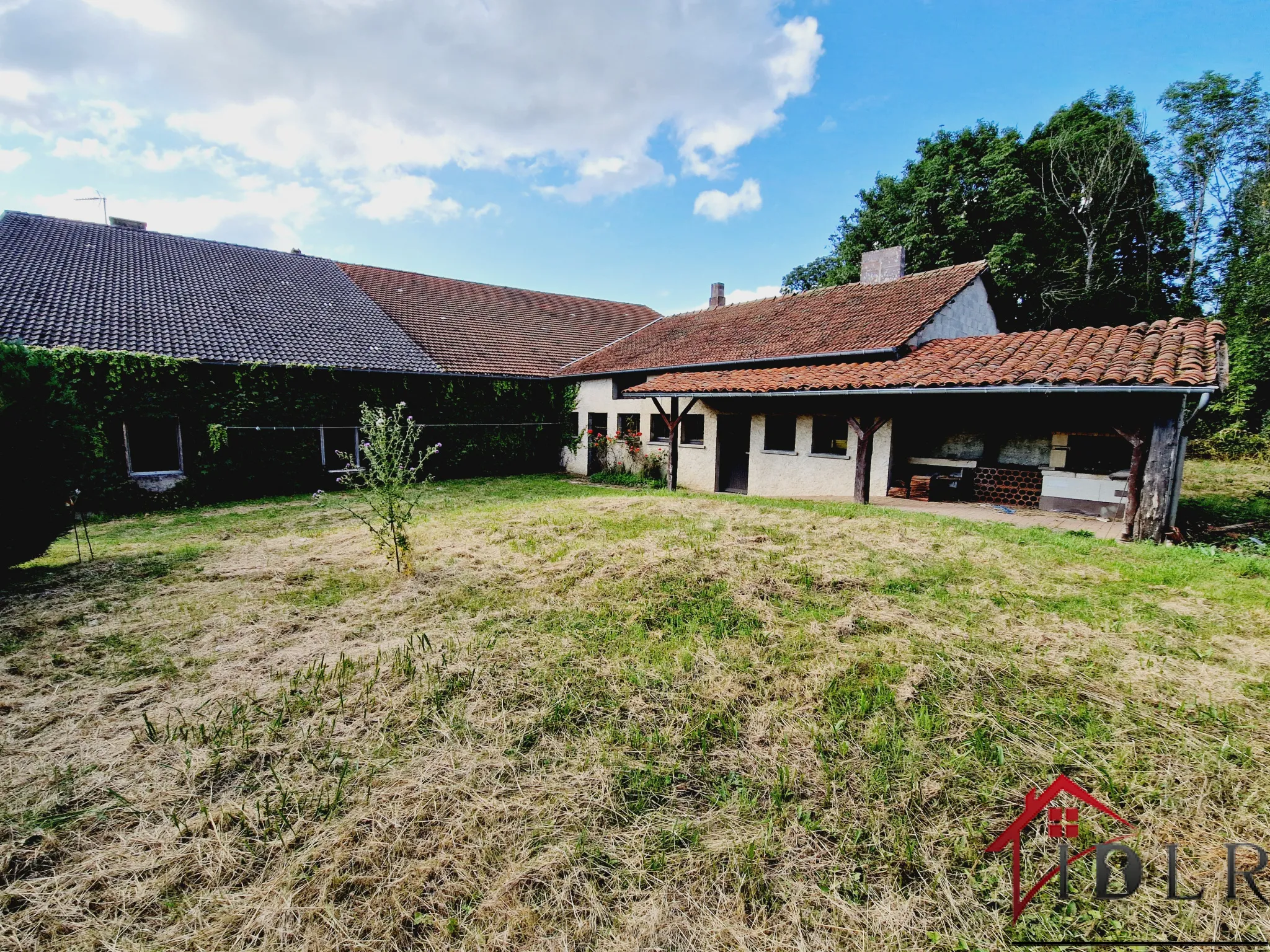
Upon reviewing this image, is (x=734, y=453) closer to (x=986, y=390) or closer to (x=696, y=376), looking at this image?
(x=696, y=376)

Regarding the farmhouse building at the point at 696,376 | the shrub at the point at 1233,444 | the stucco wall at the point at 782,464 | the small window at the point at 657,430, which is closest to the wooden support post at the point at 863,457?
the farmhouse building at the point at 696,376

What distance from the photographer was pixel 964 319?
475 inches

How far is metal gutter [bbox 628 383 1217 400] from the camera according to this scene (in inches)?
253

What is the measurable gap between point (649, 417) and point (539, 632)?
35.0 feet

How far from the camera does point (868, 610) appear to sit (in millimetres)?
4461

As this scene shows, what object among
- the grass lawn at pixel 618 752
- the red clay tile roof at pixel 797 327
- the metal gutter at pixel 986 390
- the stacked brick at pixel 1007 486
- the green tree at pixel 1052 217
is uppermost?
the green tree at pixel 1052 217

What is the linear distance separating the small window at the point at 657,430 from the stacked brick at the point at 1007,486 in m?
7.15

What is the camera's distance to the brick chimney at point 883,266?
1427 cm

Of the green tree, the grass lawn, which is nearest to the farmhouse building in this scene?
the grass lawn

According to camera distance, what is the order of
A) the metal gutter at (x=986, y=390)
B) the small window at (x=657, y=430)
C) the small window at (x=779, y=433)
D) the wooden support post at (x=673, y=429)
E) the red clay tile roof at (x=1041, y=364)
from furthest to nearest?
1. the small window at (x=657, y=430)
2. the wooden support post at (x=673, y=429)
3. the small window at (x=779, y=433)
4. the red clay tile roof at (x=1041, y=364)
5. the metal gutter at (x=986, y=390)

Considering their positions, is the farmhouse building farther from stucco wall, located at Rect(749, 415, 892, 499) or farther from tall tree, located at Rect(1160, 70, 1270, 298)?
tall tree, located at Rect(1160, 70, 1270, 298)

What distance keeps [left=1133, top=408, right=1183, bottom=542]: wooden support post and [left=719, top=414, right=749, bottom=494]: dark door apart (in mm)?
6657

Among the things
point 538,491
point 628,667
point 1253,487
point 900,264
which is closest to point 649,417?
point 538,491

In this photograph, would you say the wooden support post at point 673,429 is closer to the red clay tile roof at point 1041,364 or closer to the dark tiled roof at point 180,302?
the red clay tile roof at point 1041,364
